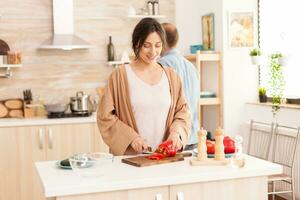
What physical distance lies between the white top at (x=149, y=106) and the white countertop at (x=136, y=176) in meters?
0.29

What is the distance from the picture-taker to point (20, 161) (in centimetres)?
421

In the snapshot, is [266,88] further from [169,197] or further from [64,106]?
[169,197]

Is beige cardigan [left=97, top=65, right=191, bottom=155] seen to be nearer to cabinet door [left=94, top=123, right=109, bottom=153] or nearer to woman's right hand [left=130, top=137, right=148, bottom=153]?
A: woman's right hand [left=130, top=137, right=148, bottom=153]

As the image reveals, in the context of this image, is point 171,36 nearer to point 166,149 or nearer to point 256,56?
point 166,149

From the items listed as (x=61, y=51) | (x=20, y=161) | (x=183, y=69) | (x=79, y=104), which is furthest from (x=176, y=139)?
(x=61, y=51)

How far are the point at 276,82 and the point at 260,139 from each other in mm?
565

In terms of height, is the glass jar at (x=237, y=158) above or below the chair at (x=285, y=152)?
above

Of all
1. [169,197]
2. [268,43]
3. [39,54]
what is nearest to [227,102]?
[268,43]

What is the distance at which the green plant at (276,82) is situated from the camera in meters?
4.25

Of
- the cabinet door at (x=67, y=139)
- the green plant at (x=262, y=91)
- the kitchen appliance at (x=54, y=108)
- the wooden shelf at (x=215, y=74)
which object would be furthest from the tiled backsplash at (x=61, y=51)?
the green plant at (x=262, y=91)

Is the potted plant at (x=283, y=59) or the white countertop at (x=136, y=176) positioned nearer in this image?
the white countertop at (x=136, y=176)

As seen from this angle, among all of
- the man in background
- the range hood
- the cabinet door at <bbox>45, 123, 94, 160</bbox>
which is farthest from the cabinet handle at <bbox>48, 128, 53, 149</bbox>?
the man in background

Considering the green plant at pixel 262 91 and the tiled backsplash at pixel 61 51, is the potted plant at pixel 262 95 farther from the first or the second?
the tiled backsplash at pixel 61 51

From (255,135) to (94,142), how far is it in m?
1.58
